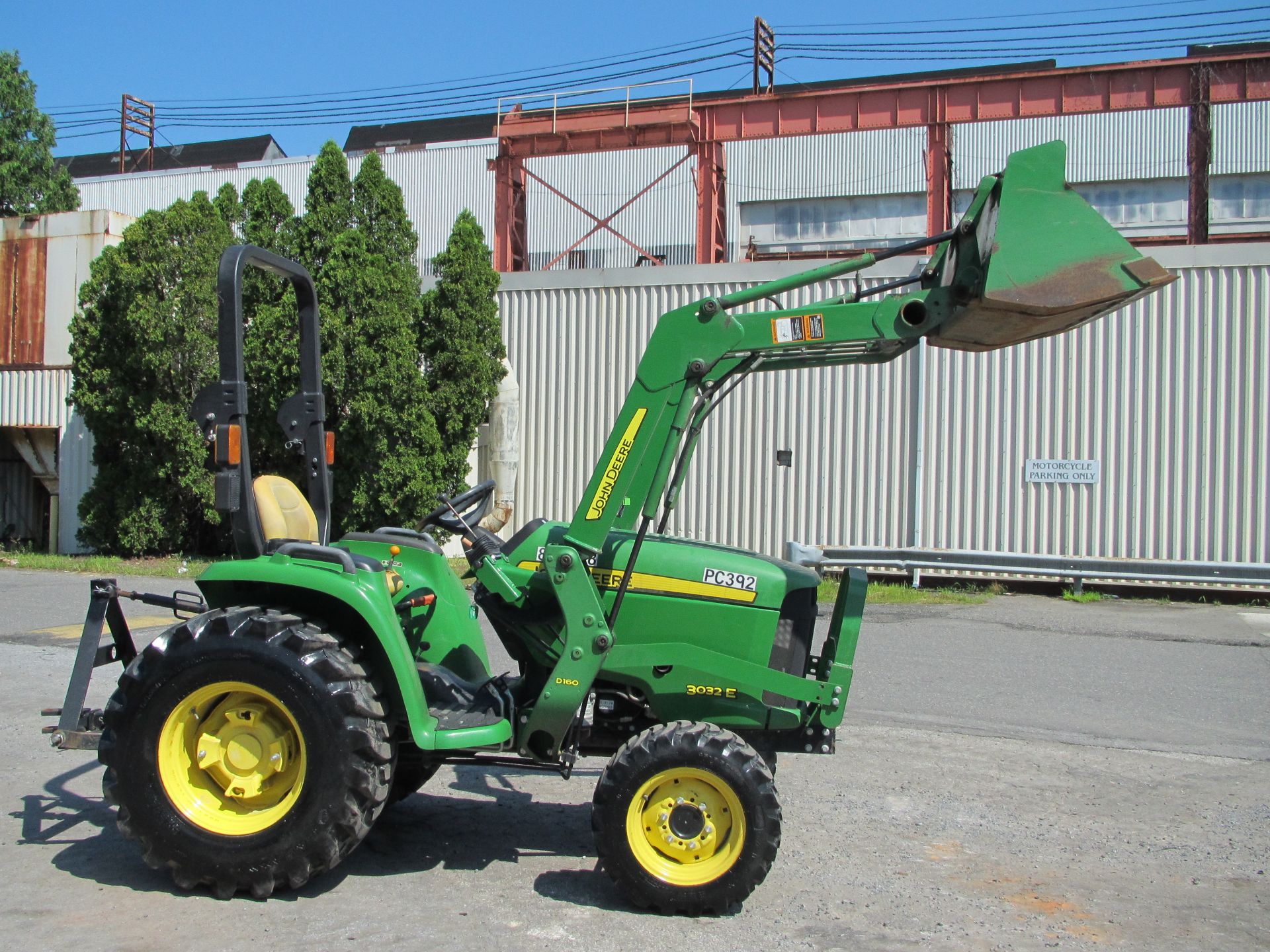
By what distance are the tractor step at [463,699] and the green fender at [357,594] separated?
11cm

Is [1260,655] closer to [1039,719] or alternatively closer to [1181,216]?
[1039,719]

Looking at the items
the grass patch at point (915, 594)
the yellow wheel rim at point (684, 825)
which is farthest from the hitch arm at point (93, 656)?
the grass patch at point (915, 594)

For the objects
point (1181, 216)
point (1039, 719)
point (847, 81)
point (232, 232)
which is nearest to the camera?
point (1039, 719)

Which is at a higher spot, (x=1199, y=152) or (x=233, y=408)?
(x=1199, y=152)

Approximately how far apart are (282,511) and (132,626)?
21.1 ft

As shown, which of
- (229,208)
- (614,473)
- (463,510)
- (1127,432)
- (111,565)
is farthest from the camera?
(229,208)

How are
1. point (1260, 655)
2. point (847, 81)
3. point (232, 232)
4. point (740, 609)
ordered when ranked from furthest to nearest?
point (847, 81) < point (232, 232) < point (1260, 655) < point (740, 609)

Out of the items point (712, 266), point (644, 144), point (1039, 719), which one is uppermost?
point (644, 144)

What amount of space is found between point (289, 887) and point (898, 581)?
12.4 meters

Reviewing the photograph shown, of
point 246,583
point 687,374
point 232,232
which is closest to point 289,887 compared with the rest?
point 246,583

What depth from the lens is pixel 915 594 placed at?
14.4 m

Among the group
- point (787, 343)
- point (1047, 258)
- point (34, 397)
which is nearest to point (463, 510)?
point (787, 343)

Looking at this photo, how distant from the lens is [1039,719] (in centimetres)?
774

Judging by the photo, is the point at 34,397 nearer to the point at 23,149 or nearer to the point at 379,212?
the point at 379,212
